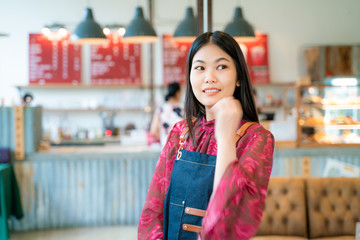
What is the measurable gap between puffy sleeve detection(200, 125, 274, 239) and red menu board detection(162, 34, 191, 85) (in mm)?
6423

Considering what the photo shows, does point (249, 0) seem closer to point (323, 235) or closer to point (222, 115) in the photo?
point (323, 235)

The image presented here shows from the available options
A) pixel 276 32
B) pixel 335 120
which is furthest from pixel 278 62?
pixel 335 120

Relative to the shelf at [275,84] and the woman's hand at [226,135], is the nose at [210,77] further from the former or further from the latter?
the shelf at [275,84]

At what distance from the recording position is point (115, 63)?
7410 millimetres

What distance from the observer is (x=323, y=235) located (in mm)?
3033

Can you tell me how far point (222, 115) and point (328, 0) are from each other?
7.27 meters

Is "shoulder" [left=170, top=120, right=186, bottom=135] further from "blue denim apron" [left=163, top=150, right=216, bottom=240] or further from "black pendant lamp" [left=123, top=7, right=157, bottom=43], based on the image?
"black pendant lamp" [left=123, top=7, right=157, bottom=43]

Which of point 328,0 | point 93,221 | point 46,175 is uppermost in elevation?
point 328,0

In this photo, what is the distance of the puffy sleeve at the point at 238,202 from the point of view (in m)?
1.10

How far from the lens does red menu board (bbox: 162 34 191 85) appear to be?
750 centimetres

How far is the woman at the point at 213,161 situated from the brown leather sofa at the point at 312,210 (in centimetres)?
185

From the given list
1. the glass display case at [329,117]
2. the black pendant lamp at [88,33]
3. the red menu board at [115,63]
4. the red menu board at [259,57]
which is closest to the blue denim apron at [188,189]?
the black pendant lamp at [88,33]

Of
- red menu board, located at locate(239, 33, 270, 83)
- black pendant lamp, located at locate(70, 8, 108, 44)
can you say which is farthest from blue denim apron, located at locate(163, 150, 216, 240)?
red menu board, located at locate(239, 33, 270, 83)

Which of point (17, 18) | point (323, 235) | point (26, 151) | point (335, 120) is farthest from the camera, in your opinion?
point (17, 18)
